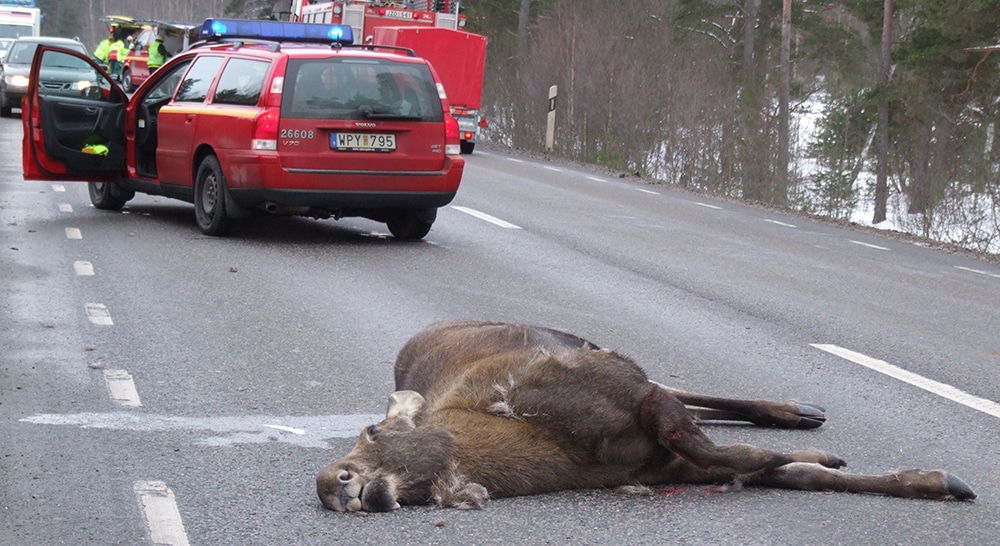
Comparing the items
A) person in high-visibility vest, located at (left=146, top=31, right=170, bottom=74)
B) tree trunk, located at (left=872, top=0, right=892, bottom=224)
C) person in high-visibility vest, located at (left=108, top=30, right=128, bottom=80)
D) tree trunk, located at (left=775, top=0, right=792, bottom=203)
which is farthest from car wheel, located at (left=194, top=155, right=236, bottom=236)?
person in high-visibility vest, located at (left=108, top=30, right=128, bottom=80)

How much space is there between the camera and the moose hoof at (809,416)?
5906 mm

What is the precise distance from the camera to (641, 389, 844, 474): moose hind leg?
173 inches

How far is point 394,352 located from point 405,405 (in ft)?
11.3

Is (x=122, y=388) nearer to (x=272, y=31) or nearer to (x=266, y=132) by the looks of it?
(x=266, y=132)

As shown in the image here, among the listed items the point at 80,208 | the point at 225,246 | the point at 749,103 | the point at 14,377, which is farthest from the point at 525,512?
the point at 749,103

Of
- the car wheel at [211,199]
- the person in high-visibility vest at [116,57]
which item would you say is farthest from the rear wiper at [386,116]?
the person in high-visibility vest at [116,57]

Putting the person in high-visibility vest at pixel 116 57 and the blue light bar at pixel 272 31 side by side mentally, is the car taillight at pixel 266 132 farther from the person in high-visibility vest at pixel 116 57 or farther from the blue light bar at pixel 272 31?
the person in high-visibility vest at pixel 116 57

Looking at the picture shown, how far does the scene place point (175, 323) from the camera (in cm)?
829

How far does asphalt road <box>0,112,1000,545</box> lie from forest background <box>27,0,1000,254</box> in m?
8.44

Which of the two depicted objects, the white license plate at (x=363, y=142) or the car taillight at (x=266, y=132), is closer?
the car taillight at (x=266, y=132)

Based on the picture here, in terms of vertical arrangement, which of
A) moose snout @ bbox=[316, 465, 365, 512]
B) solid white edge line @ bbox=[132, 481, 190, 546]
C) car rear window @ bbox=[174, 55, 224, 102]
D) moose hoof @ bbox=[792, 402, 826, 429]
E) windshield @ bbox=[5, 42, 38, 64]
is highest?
windshield @ bbox=[5, 42, 38, 64]

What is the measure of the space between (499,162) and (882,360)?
19.5 metres

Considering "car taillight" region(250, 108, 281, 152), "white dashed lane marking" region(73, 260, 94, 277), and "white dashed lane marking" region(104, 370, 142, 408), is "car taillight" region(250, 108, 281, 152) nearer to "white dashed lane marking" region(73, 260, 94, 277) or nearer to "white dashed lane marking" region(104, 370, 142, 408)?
"white dashed lane marking" region(73, 260, 94, 277)

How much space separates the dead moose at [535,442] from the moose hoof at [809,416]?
3.07ft
